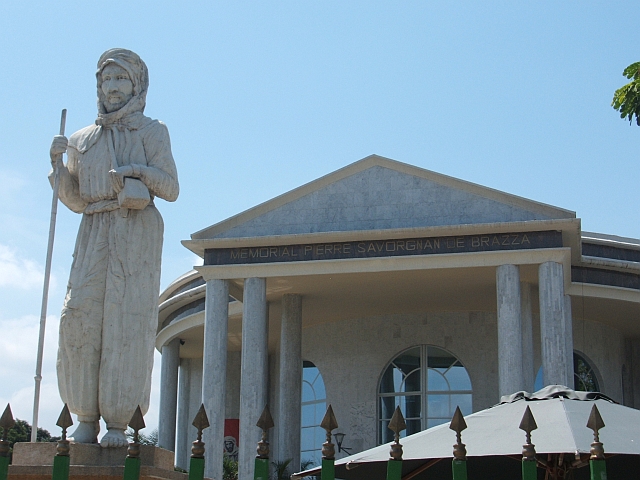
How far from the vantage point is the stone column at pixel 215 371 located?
79.2ft

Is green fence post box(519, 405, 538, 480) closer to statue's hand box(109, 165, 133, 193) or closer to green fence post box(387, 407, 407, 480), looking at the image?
green fence post box(387, 407, 407, 480)

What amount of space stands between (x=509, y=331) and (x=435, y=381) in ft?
23.7

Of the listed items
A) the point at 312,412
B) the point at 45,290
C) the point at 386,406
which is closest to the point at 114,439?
the point at 45,290

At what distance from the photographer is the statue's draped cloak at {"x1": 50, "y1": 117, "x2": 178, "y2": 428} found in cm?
747

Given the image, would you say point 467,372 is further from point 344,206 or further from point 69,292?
point 69,292

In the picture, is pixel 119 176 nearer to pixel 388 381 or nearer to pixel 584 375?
pixel 388 381

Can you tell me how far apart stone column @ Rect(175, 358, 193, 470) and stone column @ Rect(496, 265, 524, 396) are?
47.2 ft

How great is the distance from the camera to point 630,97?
1627cm

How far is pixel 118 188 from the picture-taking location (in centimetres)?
791

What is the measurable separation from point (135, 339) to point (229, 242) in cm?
1819

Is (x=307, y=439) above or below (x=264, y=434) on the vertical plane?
above

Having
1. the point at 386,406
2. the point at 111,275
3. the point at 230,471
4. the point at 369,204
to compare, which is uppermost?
the point at 369,204

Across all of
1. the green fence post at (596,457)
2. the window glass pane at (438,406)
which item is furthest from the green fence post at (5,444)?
the window glass pane at (438,406)

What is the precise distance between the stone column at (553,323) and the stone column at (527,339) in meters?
0.45
